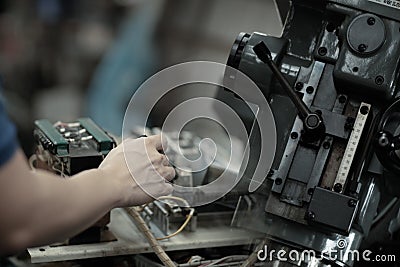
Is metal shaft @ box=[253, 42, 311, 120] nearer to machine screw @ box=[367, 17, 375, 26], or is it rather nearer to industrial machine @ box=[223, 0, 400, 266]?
industrial machine @ box=[223, 0, 400, 266]

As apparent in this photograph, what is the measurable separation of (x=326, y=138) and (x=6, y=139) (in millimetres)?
708

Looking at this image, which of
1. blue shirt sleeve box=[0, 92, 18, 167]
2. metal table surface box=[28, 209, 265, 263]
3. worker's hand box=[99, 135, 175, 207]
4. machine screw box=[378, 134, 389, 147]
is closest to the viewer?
blue shirt sleeve box=[0, 92, 18, 167]

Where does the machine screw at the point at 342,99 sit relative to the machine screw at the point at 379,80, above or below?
below

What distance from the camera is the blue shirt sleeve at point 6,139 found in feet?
2.95

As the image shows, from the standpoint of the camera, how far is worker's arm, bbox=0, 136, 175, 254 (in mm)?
931

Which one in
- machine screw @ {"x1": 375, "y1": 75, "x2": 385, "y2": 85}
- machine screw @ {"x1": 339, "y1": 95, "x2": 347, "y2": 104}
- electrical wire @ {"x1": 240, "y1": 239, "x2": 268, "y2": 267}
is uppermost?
machine screw @ {"x1": 375, "y1": 75, "x2": 385, "y2": 85}

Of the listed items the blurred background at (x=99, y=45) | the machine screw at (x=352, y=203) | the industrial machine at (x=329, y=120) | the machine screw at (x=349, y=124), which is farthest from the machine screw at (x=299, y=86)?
the blurred background at (x=99, y=45)

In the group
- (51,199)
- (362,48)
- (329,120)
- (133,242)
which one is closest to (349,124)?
(329,120)

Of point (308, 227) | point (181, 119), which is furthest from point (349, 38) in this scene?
point (181, 119)

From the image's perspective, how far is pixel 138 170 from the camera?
1.26 metres

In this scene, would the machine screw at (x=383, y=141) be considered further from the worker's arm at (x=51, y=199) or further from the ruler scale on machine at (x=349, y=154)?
the worker's arm at (x=51, y=199)

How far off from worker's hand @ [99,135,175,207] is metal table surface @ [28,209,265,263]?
21 cm

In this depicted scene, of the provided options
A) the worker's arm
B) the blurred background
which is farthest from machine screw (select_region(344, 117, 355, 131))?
the blurred background

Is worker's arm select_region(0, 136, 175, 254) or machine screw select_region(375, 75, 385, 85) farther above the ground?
machine screw select_region(375, 75, 385, 85)
